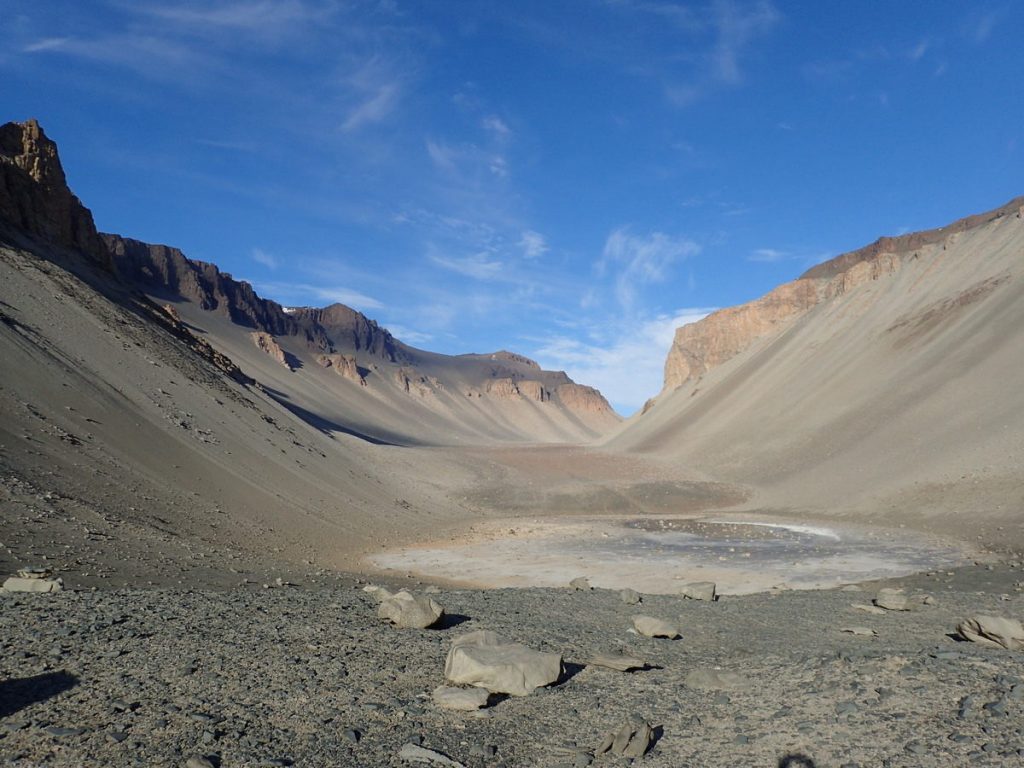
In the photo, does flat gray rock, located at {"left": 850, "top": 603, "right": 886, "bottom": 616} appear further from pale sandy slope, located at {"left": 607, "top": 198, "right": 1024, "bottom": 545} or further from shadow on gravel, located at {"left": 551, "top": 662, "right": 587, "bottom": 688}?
pale sandy slope, located at {"left": 607, "top": 198, "right": 1024, "bottom": 545}

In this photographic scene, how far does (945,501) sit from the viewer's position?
83.8 feet

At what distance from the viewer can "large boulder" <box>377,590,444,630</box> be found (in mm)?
7566

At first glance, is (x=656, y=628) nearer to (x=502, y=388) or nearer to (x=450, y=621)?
(x=450, y=621)

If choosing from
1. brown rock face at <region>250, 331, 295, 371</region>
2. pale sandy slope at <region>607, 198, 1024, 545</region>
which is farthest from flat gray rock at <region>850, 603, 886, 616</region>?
brown rock face at <region>250, 331, 295, 371</region>

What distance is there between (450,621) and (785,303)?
8187 cm

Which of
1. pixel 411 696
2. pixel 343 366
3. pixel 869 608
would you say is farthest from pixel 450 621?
pixel 343 366

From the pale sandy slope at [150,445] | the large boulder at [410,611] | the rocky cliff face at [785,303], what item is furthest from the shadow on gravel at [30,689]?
the rocky cliff face at [785,303]

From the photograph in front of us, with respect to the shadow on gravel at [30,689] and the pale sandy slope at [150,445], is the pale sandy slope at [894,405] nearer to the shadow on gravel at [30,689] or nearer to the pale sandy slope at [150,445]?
the pale sandy slope at [150,445]

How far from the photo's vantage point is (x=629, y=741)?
458cm

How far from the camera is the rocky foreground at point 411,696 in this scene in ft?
14.1

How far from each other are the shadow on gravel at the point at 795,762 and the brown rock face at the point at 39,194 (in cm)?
3534

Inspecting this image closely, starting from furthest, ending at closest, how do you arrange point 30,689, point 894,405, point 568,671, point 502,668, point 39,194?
point 894,405 → point 39,194 → point 568,671 → point 502,668 → point 30,689

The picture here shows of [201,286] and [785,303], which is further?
[201,286]

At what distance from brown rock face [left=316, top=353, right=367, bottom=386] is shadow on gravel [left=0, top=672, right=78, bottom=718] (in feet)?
375
